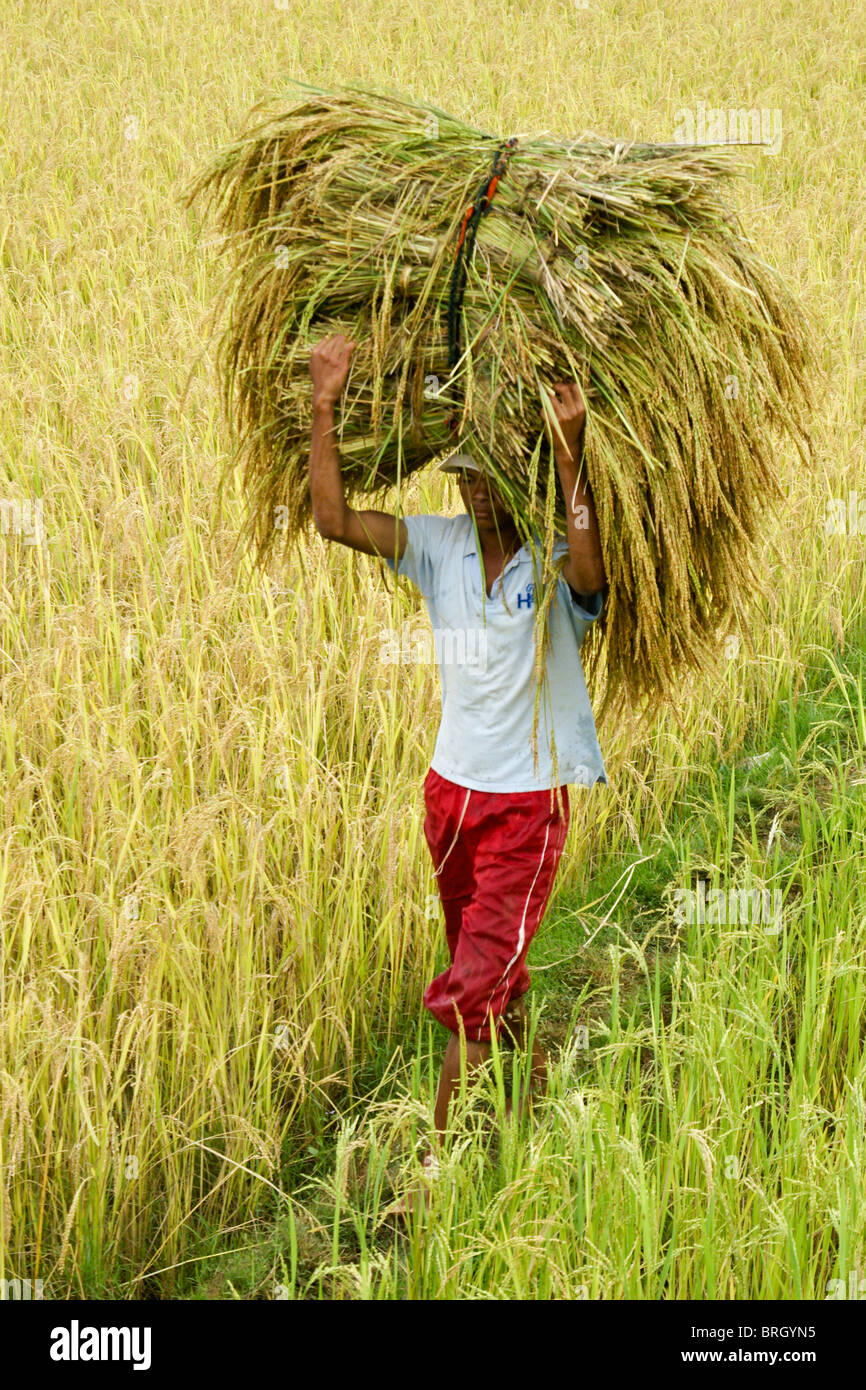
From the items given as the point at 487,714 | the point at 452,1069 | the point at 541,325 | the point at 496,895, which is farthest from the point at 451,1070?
the point at 541,325

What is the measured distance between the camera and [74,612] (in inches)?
110

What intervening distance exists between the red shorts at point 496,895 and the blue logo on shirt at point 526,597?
284 mm

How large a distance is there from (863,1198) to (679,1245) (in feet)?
0.80

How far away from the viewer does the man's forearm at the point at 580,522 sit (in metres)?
1.82

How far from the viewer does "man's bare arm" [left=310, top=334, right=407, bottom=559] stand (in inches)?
76.0

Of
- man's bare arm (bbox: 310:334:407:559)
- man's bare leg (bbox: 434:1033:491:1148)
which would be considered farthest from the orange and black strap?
man's bare leg (bbox: 434:1033:491:1148)

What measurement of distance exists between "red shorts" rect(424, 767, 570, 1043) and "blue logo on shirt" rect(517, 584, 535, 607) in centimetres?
28

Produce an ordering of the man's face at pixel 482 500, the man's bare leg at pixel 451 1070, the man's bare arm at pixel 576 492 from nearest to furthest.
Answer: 1. the man's bare arm at pixel 576 492
2. the man's face at pixel 482 500
3. the man's bare leg at pixel 451 1070

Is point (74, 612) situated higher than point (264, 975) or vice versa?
point (74, 612)

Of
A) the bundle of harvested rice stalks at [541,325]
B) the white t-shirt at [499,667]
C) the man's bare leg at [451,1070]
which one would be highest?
the bundle of harvested rice stalks at [541,325]

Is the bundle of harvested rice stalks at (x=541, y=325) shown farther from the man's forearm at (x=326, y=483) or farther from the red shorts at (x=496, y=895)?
the red shorts at (x=496, y=895)

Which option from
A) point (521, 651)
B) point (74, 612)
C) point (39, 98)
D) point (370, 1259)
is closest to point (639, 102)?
point (39, 98)

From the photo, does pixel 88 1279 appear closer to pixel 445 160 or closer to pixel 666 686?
pixel 666 686

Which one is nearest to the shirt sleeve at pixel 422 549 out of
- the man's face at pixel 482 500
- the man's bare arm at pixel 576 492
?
the man's face at pixel 482 500
